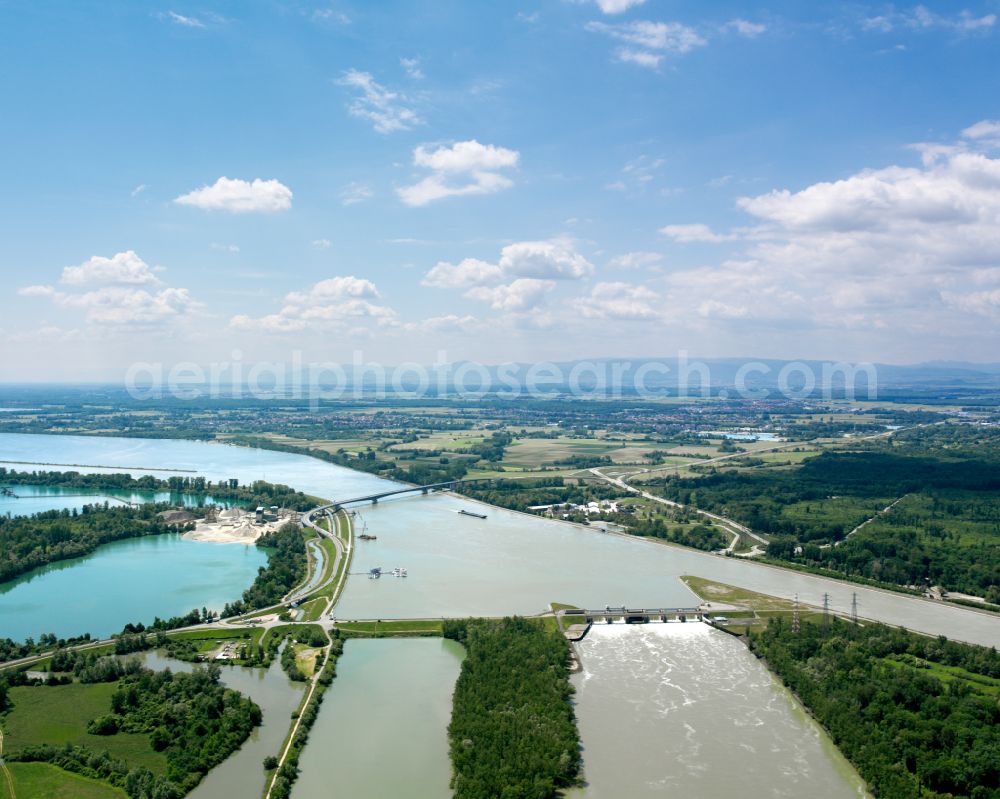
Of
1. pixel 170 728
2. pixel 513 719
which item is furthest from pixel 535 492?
pixel 170 728

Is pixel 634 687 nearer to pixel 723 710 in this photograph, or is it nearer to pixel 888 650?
pixel 723 710

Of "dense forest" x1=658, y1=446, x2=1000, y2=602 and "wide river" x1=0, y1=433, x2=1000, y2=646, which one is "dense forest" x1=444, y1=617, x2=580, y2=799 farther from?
"dense forest" x1=658, y1=446, x2=1000, y2=602

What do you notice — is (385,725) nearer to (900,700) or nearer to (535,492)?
(900,700)

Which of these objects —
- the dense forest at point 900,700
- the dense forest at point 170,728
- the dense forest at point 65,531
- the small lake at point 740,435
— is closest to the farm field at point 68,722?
the dense forest at point 170,728

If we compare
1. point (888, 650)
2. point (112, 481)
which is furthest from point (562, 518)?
point (112, 481)

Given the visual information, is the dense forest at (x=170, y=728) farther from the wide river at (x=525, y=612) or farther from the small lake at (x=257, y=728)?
the wide river at (x=525, y=612)
